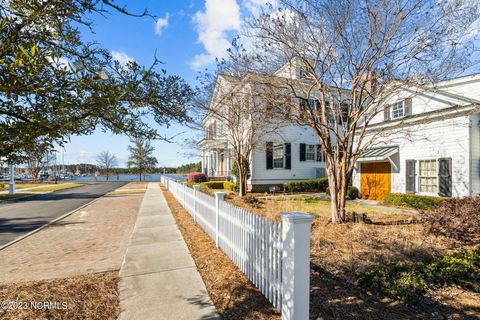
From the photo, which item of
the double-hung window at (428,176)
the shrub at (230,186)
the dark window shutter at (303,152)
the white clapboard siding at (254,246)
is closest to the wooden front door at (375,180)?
the double-hung window at (428,176)

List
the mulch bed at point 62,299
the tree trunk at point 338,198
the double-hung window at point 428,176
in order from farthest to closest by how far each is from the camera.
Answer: the double-hung window at point 428,176 < the tree trunk at point 338,198 < the mulch bed at point 62,299

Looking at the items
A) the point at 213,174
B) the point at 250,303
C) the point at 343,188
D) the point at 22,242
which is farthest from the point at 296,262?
the point at 213,174

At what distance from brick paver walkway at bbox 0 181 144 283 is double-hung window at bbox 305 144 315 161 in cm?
1549

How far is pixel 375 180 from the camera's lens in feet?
50.5

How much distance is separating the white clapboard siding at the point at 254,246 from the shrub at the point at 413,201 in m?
9.38

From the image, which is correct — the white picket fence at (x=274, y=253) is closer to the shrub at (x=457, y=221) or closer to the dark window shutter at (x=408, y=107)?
the shrub at (x=457, y=221)

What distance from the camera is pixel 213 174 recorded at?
28609mm

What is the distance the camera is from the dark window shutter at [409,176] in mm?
12930

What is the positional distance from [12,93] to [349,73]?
8.68 meters

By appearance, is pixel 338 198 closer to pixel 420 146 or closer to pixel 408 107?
pixel 420 146

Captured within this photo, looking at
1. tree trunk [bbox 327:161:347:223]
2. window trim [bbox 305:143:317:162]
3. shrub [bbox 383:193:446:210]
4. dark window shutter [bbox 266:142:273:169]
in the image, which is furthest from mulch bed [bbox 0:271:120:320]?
window trim [bbox 305:143:317:162]

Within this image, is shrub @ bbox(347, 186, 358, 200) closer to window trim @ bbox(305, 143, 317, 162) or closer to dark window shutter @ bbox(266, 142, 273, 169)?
window trim @ bbox(305, 143, 317, 162)

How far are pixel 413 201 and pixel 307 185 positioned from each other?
8.36 meters

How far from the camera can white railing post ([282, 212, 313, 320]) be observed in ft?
9.90
